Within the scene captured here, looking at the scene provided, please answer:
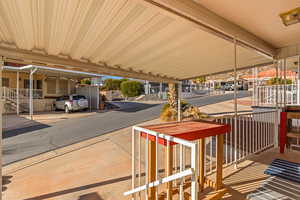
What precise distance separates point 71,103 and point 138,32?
1122 cm

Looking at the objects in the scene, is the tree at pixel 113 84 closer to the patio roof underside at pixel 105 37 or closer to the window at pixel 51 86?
the window at pixel 51 86

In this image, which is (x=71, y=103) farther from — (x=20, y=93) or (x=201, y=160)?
(x=201, y=160)

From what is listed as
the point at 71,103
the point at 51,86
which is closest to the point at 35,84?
the point at 51,86

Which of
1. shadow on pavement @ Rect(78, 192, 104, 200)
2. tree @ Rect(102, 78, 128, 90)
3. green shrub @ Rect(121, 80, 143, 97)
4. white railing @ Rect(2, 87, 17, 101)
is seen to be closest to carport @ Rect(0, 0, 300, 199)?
shadow on pavement @ Rect(78, 192, 104, 200)

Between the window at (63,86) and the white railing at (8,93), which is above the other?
the window at (63,86)

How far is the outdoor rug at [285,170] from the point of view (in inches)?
100

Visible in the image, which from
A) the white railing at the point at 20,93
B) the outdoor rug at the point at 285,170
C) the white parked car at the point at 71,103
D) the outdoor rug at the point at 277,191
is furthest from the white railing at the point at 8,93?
the outdoor rug at the point at 285,170

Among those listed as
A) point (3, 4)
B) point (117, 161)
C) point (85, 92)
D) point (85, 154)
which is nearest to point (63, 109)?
point (85, 92)

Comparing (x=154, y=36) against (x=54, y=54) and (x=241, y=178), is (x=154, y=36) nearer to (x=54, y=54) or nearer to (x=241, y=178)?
(x=54, y=54)

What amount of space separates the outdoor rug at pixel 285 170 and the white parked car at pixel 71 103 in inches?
474

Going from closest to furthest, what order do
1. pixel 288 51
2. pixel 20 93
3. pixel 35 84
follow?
pixel 288 51 < pixel 20 93 < pixel 35 84

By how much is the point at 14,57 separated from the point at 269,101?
10493mm

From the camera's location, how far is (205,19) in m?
1.89

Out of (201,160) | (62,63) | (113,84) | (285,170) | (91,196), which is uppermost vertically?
(113,84)
